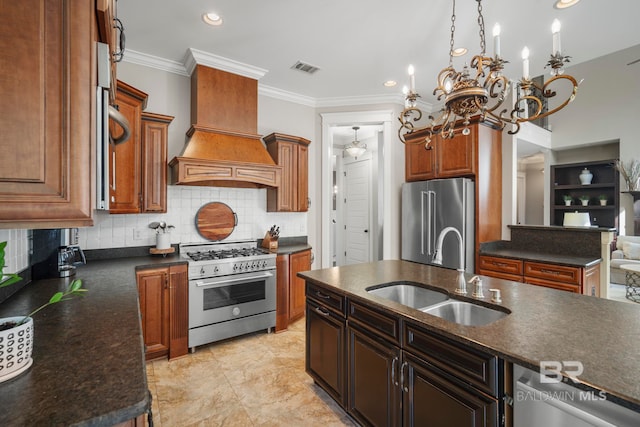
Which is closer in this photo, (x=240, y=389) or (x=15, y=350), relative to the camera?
(x=15, y=350)

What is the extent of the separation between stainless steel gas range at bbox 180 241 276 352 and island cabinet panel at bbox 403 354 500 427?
2.03 m

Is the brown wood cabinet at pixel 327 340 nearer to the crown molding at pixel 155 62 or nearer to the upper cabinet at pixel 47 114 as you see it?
the upper cabinet at pixel 47 114

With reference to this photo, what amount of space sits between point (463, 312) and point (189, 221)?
9.50 ft

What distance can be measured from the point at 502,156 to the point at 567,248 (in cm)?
130

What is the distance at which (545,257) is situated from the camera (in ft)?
10.1

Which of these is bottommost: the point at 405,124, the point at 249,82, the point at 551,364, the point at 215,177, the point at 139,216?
the point at 551,364

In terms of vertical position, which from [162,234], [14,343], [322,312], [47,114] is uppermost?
[47,114]

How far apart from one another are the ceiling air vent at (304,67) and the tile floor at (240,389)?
10.0ft

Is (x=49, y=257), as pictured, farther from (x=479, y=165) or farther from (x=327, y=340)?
(x=479, y=165)

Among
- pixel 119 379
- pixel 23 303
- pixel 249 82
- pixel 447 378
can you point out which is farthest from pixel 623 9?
pixel 23 303

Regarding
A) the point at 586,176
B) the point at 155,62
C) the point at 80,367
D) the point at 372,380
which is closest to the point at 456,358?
the point at 372,380

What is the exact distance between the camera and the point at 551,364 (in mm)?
934

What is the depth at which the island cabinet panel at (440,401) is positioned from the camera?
3.75 feet

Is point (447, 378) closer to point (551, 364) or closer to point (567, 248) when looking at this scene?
point (551, 364)
